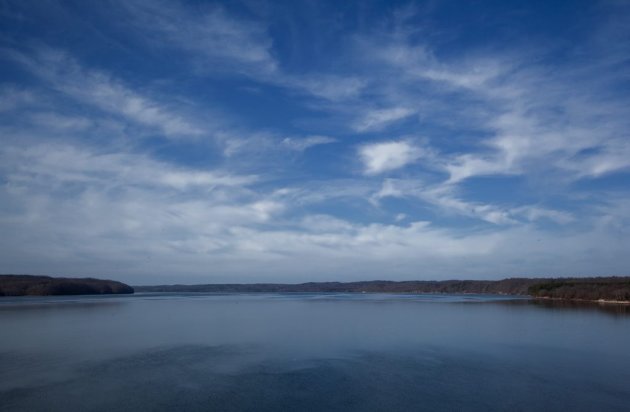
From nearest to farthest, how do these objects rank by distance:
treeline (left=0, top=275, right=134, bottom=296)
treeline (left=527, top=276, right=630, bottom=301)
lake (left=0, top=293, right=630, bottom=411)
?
lake (left=0, top=293, right=630, bottom=411)
treeline (left=527, top=276, right=630, bottom=301)
treeline (left=0, top=275, right=134, bottom=296)

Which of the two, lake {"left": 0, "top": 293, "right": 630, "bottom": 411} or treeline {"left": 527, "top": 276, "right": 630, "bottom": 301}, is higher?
treeline {"left": 527, "top": 276, "right": 630, "bottom": 301}

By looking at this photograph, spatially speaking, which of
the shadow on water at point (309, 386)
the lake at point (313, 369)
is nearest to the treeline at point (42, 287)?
the lake at point (313, 369)

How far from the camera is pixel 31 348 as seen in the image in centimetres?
1456

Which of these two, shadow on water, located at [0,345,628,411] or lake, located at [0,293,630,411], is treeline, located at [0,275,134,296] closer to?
lake, located at [0,293,630,411]

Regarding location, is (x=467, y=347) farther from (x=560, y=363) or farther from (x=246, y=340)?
(x=246, y=340)

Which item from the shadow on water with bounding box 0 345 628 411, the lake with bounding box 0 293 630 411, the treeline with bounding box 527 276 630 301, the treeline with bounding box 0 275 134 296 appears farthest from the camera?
the treeline with bounding box 0 275 134 296

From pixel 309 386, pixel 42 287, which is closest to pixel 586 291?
Answer: pixel 309 386

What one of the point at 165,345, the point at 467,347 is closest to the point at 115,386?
the point at 165,345

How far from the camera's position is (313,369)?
11.8 metres

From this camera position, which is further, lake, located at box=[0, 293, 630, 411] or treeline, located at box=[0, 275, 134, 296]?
treeline, located at box=[0, 275, 134, 296]

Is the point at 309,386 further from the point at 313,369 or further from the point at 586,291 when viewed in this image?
the point at 586,291

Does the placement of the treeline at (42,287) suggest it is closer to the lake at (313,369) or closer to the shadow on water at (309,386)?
the lake at (313,369)

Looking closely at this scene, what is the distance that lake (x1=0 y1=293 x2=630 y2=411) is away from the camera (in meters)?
8.83

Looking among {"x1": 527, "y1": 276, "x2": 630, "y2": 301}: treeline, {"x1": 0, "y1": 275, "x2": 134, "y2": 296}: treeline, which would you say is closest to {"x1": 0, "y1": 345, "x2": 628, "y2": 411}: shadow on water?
{"x1": 527, "y1": 276, "x2": 630, "y2": 301}: treeline
